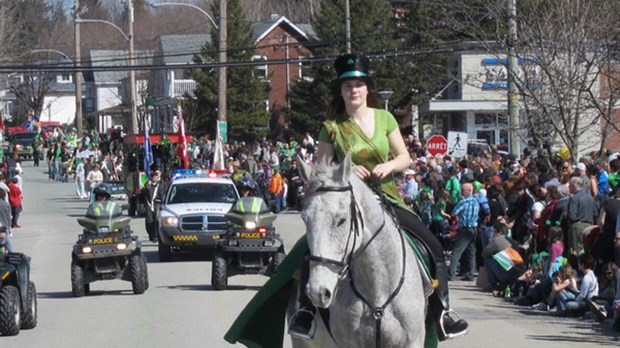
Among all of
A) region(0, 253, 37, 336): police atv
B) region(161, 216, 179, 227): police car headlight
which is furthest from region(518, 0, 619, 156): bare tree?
region(0, 253, 37, 336): police atv

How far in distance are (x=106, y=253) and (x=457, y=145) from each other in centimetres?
1588

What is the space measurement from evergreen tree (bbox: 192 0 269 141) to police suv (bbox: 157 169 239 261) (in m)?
40.2

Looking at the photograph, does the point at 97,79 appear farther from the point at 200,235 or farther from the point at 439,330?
the point at 439,330

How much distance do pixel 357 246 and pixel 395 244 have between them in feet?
1.65

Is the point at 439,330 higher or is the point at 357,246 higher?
the point at 357,246

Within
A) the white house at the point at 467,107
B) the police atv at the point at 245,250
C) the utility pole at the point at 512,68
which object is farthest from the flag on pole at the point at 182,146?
the police atv at the point at 245,250

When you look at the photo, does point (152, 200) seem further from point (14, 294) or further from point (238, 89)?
point (238, 89)

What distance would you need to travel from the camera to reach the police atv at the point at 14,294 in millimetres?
16500

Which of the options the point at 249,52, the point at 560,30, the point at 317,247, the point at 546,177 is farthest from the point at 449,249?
the point at 249,52

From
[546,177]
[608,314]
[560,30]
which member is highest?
[560,30]

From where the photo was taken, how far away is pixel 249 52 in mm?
71125

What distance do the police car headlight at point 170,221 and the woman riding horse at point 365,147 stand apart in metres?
18.7

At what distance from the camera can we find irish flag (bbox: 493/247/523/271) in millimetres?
20438

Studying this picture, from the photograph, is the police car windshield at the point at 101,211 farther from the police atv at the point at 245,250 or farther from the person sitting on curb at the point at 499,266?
the person sitting on curb at the point at 499,266
